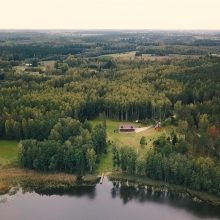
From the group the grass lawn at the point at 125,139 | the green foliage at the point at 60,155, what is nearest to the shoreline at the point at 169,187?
the grass lawn at the point at 125,139

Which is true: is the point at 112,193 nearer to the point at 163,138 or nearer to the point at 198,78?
the point at 163,138

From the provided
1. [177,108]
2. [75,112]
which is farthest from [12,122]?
[177,108]

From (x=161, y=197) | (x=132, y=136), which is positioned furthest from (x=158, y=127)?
(x=161, y=197)

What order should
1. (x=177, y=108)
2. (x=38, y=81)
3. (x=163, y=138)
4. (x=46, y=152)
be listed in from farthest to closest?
(x=38, y=81)
(x=177, y=108)
(x=163, y=138)
(x=46, y=152)

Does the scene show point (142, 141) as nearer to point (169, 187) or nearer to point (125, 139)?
point (125, 139)

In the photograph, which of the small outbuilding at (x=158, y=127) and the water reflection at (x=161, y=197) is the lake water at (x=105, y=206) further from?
the small outbuilding at (x=158, y=127)

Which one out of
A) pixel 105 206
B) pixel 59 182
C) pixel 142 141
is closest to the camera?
pixel 105 206
